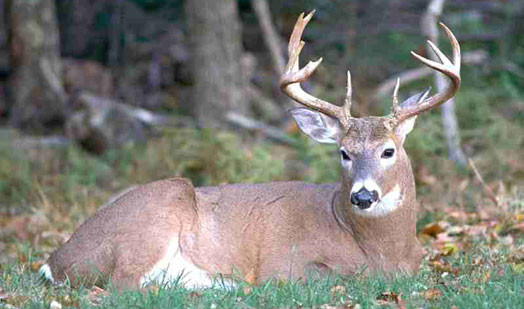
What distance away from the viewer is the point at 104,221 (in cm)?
630

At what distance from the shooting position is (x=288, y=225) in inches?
249

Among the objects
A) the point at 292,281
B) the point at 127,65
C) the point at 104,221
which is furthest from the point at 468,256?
the point at 127,65

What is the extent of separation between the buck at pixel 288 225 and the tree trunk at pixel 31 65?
705 cm

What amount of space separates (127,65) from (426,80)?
5.03m

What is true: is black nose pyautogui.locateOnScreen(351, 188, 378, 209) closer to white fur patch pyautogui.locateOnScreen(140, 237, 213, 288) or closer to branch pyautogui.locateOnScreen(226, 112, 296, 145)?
white fur patch pyautogui.locateOnScreen(140, 237, 213, 288)

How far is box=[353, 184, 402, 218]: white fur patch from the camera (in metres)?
6.05

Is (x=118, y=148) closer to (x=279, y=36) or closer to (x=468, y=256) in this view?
(x=279, y=36)

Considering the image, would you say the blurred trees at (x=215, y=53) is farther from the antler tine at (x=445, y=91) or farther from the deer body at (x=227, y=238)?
the deer body at (x=227, y=238)

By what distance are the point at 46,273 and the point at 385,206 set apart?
7.10ft

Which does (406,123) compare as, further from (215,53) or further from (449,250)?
(215,53)

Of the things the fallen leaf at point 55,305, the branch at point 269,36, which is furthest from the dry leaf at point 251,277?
the branch at point 269,36

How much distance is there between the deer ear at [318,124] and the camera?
644 centimetres

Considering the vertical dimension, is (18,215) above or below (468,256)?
below

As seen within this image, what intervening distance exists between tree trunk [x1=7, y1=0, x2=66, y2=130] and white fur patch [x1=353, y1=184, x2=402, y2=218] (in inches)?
309
